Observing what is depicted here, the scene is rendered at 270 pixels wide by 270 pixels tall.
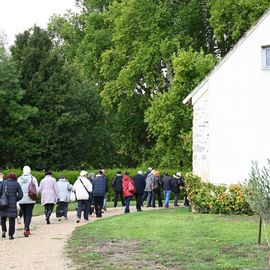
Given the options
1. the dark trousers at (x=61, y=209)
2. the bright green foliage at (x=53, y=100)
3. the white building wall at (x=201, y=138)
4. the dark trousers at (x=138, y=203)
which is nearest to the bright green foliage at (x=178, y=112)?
the bright green foliage at (x=53, y=100)

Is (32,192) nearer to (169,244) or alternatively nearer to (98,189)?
(169,244)

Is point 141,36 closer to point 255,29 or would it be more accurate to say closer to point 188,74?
point 188,74

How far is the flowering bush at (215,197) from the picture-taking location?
73.1 feet

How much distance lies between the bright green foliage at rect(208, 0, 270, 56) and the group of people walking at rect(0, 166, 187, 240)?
10.8 meters

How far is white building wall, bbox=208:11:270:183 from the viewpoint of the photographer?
2273cm

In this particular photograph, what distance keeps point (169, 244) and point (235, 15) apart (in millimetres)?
24330

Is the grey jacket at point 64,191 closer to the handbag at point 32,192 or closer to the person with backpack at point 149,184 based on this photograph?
the handbag at point 32,192

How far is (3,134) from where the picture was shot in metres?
41.9

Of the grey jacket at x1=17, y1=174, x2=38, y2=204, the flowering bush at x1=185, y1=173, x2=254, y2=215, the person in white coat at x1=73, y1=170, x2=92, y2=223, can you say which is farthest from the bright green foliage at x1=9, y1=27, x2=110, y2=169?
the grey jacket at x1=17, y1=174, x2=38, y2=204

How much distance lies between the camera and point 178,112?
36.5m

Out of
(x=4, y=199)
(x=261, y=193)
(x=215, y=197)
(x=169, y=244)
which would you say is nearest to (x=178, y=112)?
(x=215, y=197)

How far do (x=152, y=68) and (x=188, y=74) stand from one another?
4.33m

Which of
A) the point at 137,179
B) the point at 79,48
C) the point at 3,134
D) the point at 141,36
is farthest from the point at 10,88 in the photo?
the point at 137,179

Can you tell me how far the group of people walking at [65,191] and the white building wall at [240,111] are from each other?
12.8 ft
